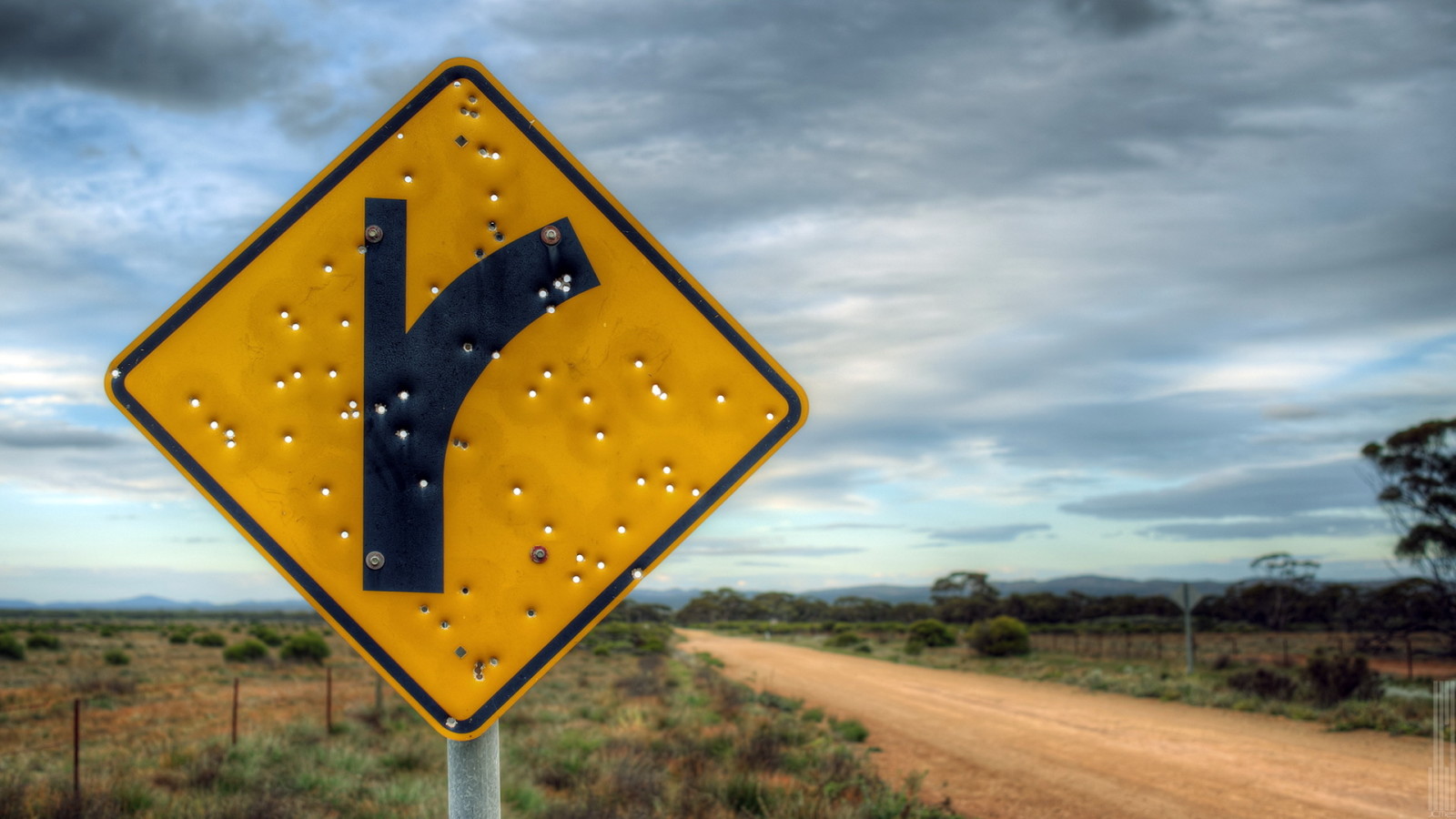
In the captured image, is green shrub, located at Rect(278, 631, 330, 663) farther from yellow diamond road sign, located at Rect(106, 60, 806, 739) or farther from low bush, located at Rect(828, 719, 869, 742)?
yellow diamond road sign, located at Rect(106, 60, 806, 739)

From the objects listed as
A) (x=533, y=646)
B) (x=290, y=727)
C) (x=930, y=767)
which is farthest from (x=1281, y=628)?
(x=533, y=646)

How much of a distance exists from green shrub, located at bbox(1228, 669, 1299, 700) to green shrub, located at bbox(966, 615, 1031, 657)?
615 inches

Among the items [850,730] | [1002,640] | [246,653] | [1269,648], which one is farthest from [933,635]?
[850,730]

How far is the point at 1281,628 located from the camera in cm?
5406

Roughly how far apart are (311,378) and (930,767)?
12.4 m

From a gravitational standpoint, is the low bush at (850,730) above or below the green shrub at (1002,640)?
above

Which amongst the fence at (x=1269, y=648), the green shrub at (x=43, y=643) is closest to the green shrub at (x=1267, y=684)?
the fence at (x=1269, y=648)

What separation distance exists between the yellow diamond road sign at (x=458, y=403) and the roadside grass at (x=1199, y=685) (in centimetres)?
1732

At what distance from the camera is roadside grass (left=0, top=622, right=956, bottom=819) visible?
8.38m

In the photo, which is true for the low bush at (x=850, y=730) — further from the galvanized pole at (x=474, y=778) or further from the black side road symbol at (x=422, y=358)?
the black side road symbol at (x=422, y=358)

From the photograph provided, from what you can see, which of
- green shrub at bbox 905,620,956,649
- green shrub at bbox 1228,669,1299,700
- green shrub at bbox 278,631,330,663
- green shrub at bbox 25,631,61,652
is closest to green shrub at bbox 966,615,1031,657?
green shrub at bbox 905,620,956,649

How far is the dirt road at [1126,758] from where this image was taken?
9.90 m

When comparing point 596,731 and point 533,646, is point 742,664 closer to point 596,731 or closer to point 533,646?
point 596,731

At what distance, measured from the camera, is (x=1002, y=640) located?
3662 centimetres
